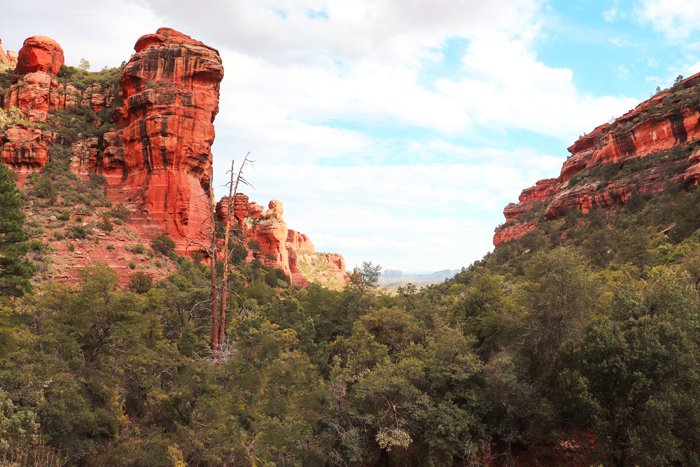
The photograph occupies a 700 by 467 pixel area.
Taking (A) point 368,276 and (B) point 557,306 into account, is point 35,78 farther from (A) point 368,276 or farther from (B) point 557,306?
(B) point 557,306

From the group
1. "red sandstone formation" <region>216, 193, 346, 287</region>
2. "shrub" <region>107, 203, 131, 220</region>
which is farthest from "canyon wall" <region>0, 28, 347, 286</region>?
"red sandstone formation" <region>216, 193, 346, 287</region>

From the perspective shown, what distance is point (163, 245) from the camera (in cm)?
3956

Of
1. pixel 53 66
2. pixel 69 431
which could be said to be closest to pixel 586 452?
pixel 69 431

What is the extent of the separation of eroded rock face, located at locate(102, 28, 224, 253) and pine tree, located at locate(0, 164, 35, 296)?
71.9 feet

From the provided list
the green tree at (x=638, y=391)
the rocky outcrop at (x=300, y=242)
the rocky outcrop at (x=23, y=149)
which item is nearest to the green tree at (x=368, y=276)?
the green tree at (x=638, y=391)

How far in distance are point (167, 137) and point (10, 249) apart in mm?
27426

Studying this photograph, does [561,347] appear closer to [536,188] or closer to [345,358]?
[345,358]

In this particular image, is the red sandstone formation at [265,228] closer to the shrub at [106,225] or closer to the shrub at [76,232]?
the shrub at [106,225]

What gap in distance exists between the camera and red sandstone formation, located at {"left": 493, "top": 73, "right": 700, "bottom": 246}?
54188 millimetres

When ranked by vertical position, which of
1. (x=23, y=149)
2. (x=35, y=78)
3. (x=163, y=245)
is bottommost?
(x=163, y=245)

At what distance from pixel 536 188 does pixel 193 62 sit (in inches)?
4582

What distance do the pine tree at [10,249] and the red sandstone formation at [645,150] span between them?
67.7 metres

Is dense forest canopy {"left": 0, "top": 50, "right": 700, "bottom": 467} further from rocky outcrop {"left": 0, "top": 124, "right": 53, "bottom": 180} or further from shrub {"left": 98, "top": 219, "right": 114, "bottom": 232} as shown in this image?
rocky outcrop {"left": 0, "top": 124, "right": 53, "bottom": 180}

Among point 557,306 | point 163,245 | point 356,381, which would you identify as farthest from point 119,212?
point 557,306
